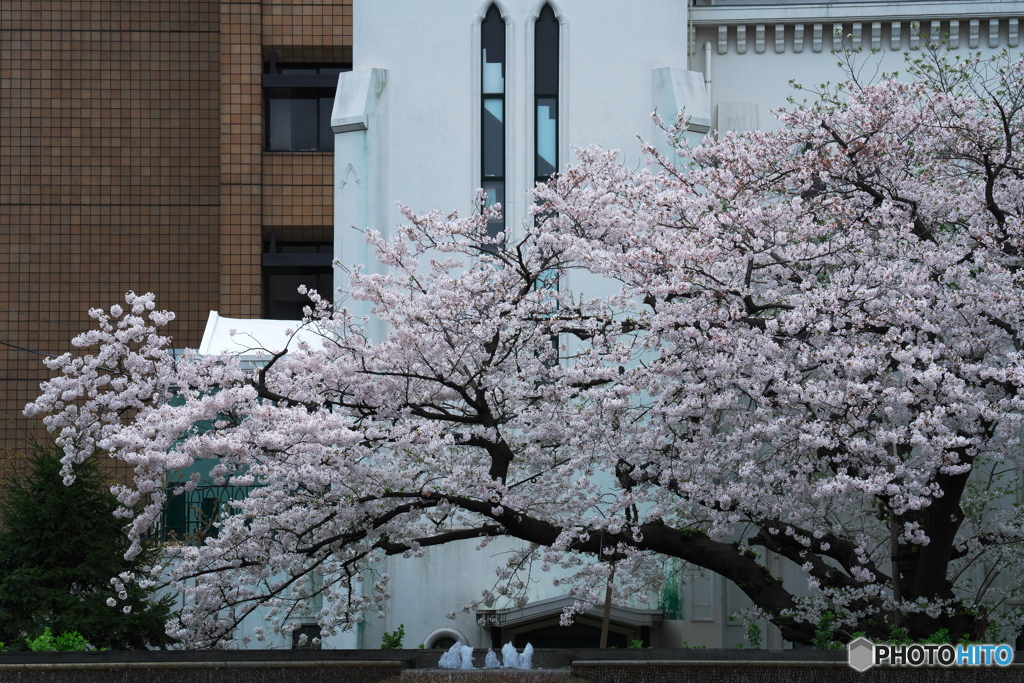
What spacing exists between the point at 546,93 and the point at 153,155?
35.2 ft

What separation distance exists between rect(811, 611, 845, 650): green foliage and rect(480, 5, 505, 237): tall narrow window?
35.5ft

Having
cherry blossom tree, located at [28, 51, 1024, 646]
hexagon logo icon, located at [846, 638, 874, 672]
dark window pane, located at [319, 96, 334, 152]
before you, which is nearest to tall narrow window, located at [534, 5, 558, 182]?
cherry blossom tree, located at [28, 51, 1024, 646]

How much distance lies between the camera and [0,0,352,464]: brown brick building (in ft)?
88.7

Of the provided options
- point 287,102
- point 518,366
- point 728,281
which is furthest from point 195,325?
point 728,281

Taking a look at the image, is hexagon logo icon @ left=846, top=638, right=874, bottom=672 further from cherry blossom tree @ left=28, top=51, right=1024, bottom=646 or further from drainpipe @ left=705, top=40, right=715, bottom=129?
drainpipe @ left=705, top=40, right=715, bottom=129

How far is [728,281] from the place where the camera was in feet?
44.6

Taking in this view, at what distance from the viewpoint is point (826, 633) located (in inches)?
524

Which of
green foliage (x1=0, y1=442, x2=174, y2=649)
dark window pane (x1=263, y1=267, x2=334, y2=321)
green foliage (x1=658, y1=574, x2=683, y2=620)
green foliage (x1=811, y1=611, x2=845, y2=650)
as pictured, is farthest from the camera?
dark window pane (x1=263, y1=267, x2=334, y2=321)

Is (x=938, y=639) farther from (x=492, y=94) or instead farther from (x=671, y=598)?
(x=492, y=94)

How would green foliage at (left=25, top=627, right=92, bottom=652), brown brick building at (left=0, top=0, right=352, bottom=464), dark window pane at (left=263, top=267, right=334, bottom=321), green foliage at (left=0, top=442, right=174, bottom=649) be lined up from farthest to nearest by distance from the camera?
dark window pane at (left=263, top=267, right=334, bottom=321) → brown brick building at (left=0, top=0, right=352, bottom=464) → green foliage at (left=0, top=442, right=174, bottom=649) → green foliage at (left=25, top=627, right=92, bottom=652)

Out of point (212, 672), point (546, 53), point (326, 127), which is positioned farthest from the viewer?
point (326, 127)

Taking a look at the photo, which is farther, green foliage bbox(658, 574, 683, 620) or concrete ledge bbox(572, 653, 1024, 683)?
green foliage bbox(658, 574, 683, 620)

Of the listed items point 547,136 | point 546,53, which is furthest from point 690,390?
point 546,53

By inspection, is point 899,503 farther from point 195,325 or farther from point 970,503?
point 195,325
